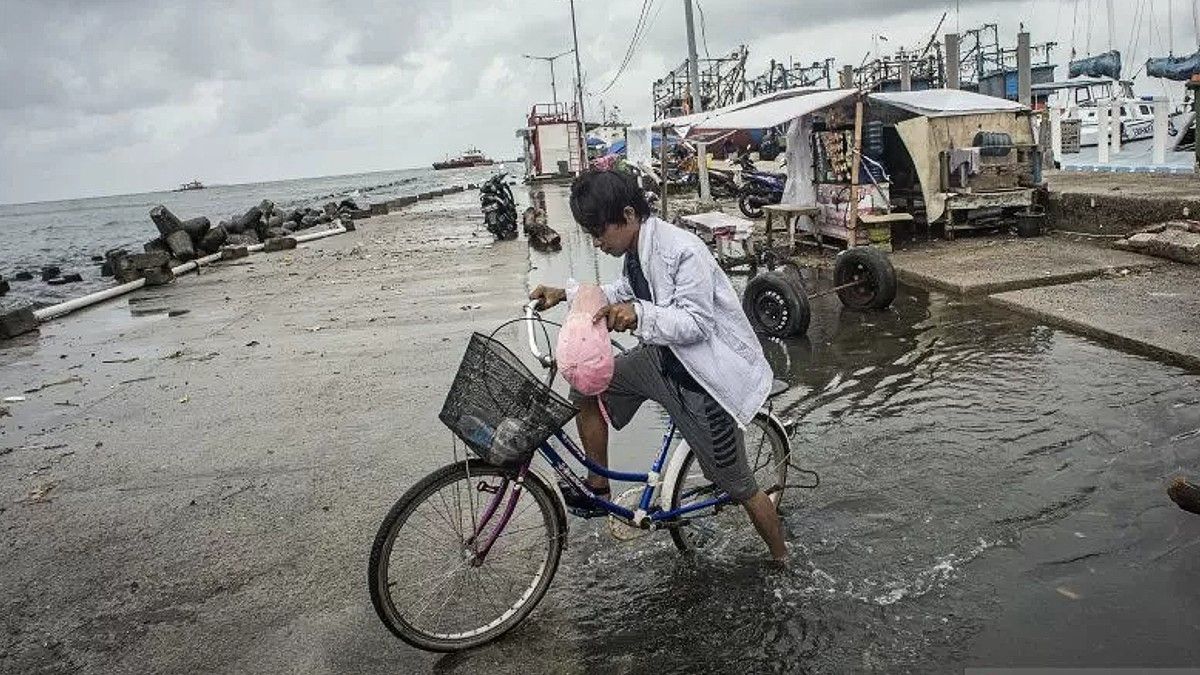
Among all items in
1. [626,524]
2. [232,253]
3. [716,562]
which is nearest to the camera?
[626,524]

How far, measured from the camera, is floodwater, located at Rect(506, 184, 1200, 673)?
9.98 feet

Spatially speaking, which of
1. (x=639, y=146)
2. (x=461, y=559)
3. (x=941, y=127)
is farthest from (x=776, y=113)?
(x=639, y=146)

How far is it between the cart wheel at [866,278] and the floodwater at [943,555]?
102 inches

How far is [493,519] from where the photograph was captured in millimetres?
3381

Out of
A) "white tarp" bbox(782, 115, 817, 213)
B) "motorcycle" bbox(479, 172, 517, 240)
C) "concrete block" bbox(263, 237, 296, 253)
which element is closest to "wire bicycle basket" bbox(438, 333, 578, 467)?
"white tarp" bbox(782, 115, 817, 213)

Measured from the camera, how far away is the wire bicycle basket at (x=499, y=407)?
2.90 metres

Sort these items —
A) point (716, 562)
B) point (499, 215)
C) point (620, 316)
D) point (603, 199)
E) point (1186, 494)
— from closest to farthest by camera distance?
point (620, 316) → point (603, 199) → point (1186, 494) → point (716, 562) → point (499, 215)

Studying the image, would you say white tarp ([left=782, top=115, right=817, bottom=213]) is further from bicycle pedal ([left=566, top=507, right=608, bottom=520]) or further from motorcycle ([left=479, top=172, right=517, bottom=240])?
bicycle pedal ([left=566, top=507, right=608, bottom=520])

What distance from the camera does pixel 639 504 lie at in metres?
3.58

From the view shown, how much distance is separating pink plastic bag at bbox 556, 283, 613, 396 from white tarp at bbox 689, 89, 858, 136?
9254mm

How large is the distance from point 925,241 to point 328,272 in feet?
38.1

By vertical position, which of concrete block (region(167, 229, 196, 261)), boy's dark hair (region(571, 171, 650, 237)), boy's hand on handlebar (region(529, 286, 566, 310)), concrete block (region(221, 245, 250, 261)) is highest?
concrete block (region(167, 229, 196, 261))

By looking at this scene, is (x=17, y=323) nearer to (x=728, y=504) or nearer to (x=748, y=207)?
(x=728, y=504)

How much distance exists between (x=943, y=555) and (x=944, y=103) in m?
10.6
